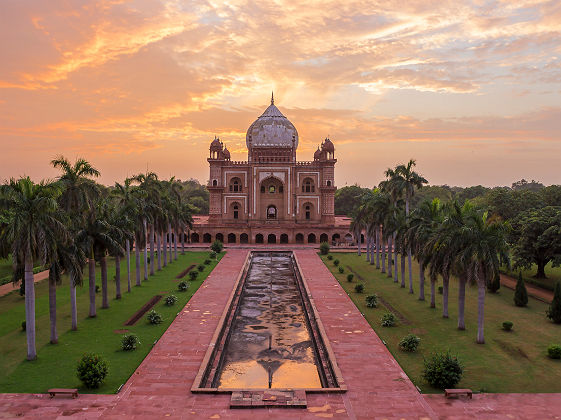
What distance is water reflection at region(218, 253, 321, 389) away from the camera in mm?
19533

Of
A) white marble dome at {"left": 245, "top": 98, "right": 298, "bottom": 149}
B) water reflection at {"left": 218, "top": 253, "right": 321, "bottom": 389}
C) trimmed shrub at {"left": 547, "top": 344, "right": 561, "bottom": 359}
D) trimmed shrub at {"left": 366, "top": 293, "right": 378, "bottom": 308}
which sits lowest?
water reflection at {"left": 218, "top": 253, "right": 321, "bottom": 389}

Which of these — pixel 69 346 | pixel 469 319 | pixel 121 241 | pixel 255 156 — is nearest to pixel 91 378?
pixel 69 346

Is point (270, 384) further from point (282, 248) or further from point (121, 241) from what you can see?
point (282, 248)

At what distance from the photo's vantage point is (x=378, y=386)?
17609 mm

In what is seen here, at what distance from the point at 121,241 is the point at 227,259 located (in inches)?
1008

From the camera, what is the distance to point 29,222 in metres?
19.6

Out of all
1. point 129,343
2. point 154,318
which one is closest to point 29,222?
point 129,343

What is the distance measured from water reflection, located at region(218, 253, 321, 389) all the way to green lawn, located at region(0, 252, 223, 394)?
399 cm

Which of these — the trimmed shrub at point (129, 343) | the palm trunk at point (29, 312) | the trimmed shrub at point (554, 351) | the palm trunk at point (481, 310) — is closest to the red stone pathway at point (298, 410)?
the trimmed shrub at point (129, 343)

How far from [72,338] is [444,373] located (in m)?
17.4

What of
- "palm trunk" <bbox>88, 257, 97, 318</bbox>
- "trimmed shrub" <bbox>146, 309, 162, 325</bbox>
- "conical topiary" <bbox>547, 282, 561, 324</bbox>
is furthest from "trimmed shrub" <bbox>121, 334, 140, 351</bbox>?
"conical topiary" <bbox>547, 282, 561, 324</bbox>

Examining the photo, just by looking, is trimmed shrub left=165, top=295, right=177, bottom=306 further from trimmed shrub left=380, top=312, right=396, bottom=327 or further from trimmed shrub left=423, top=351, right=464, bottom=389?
trimmed shrub left=423, top=351, right=464, bottom=389

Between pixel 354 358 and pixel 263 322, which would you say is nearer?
pixel 354 358

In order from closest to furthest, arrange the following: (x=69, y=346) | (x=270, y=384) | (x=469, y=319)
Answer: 1. (x=270, y=384)
2. (x=69, y=346)
3. (x=469, y=319)
